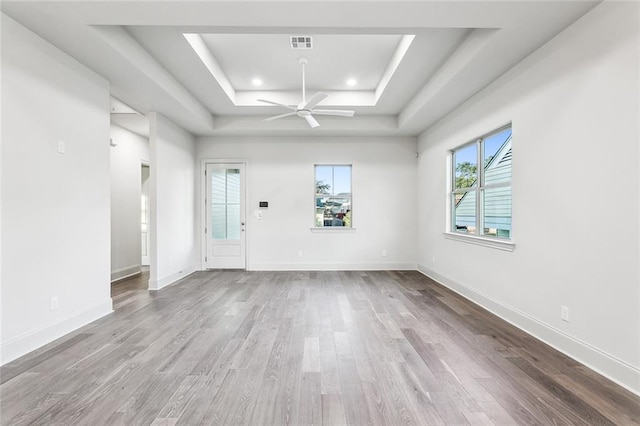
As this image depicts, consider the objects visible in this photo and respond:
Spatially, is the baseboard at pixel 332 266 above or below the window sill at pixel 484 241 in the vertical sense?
below

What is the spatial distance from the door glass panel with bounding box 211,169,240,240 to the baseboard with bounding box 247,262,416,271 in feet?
2.75

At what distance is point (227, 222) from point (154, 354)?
361cm

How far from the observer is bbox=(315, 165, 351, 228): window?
19.1ft

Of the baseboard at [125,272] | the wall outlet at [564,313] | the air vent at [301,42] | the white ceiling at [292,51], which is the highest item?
the air vent at [301,42]

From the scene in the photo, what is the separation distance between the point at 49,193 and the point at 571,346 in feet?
15.6

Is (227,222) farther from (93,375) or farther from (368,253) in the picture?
(93,375)

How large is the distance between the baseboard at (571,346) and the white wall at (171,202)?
472 centimetres

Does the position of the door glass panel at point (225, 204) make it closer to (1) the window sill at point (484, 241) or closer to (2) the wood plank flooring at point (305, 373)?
(2) the wood plank flooring at point (305, 373)

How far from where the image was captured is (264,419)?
1585 millimetres

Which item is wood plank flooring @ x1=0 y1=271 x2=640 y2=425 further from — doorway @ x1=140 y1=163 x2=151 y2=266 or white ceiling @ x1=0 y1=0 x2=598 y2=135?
doorway @ x1=140 y1=163 x2=151 y2=266

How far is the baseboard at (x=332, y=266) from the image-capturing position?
5.70 metres

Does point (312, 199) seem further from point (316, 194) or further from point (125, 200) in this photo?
point (125, 200)

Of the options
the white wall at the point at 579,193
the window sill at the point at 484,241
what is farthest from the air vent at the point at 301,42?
the window sill at the point at 484,241

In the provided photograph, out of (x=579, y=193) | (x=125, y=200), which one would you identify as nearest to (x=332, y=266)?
(x=579, y=193)
